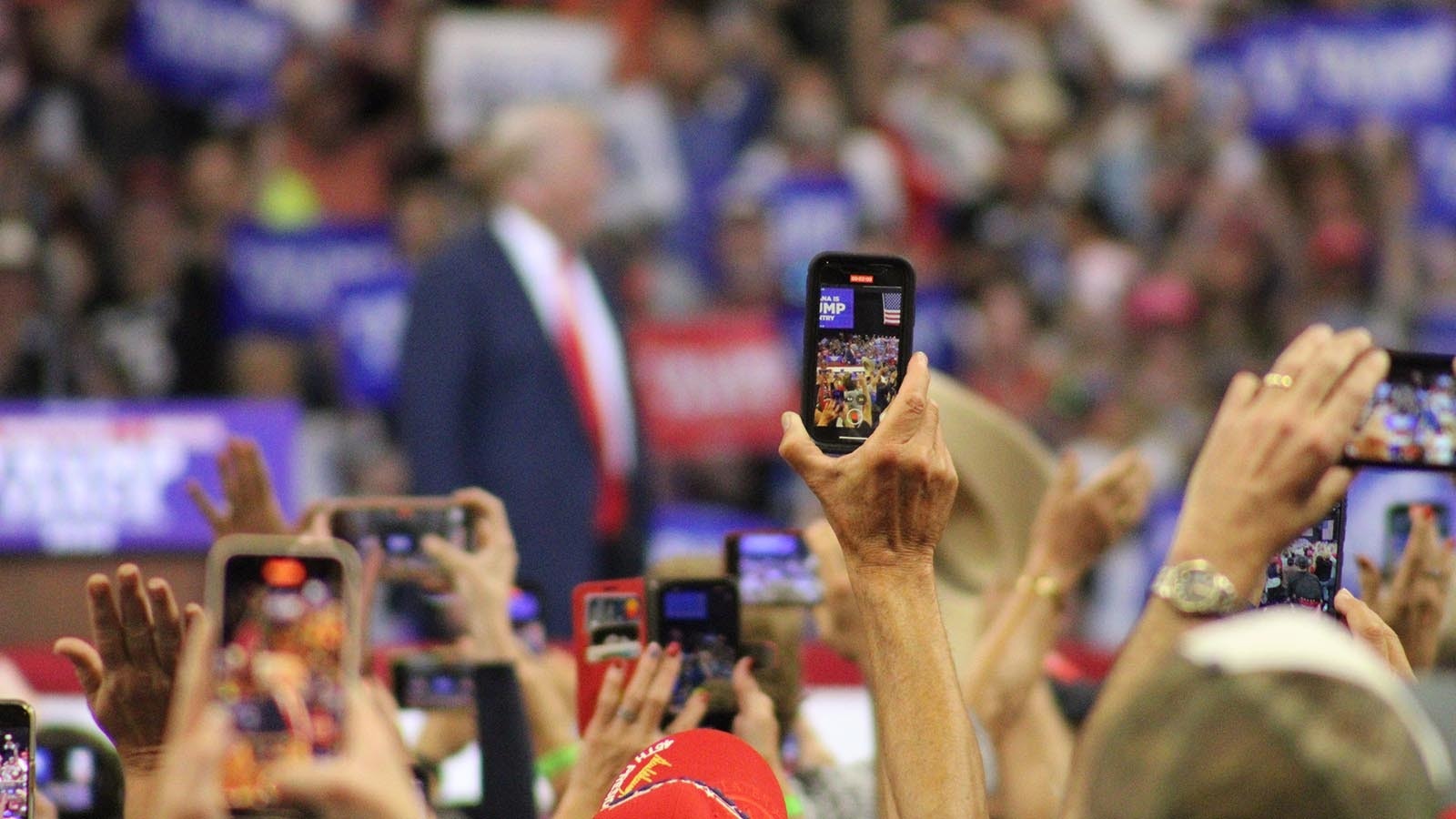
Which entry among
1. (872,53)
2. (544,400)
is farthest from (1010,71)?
(544,400)

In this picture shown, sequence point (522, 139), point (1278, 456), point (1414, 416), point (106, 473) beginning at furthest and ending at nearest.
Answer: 1. point (522, 139)
2. point (106, 473)
3. point (1414, 416)
4. point (1278, 456)

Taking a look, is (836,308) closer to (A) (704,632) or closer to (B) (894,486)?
(B) (894,486)

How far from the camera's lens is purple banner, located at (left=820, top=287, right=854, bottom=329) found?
2307 mm

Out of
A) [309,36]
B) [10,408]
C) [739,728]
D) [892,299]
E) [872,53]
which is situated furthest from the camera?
[872,53]

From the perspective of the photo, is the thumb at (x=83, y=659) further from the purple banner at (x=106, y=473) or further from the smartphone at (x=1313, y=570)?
the purple banner at (x=106, y=473)

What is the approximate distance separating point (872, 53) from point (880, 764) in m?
8.39

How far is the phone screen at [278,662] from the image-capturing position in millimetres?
2039

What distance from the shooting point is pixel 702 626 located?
8.48 ft

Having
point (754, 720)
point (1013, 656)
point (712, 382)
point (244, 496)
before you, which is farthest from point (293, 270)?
point (754, 720)

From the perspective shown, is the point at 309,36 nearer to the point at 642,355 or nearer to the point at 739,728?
the point at 642,355

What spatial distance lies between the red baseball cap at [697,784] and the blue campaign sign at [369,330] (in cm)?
562

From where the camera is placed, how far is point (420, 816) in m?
1.58

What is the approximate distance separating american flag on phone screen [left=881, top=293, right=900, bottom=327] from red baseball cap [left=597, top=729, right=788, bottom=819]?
0.54 meters

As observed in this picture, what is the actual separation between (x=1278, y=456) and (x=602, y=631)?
1.06 m
